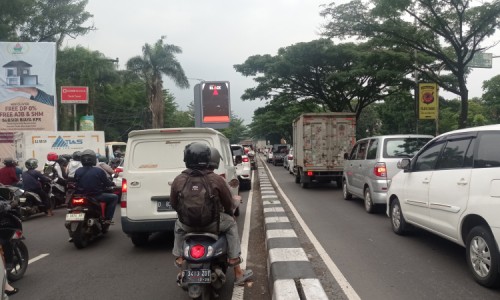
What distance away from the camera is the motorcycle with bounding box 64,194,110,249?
7.04 meters

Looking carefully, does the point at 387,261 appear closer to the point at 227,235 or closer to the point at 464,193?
the point at 464,193

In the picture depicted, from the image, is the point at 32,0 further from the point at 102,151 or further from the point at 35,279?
the point at 35,279

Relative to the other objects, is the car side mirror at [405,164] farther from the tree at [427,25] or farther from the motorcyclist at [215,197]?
the tree at [427,25]

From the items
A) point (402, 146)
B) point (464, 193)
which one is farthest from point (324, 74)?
point (464, 193)

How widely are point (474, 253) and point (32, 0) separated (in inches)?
1374

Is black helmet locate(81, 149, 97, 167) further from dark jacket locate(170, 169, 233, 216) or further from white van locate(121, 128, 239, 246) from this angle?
dark jacket locate(170, 169, 233, 216)

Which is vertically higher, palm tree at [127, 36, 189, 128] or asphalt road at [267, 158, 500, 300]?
palm tree at [127, 36, 189, 128]

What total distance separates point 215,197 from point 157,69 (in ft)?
120

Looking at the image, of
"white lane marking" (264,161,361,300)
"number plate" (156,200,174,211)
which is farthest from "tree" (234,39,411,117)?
"number plate" (156,200,174,211)

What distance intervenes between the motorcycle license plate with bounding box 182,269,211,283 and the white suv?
3008 mm

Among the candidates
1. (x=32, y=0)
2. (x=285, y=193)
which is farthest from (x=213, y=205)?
(x=32, y=0)

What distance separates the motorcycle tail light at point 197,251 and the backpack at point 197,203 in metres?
0.21

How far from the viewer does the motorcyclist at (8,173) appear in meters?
10.2

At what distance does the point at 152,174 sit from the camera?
258 inches
